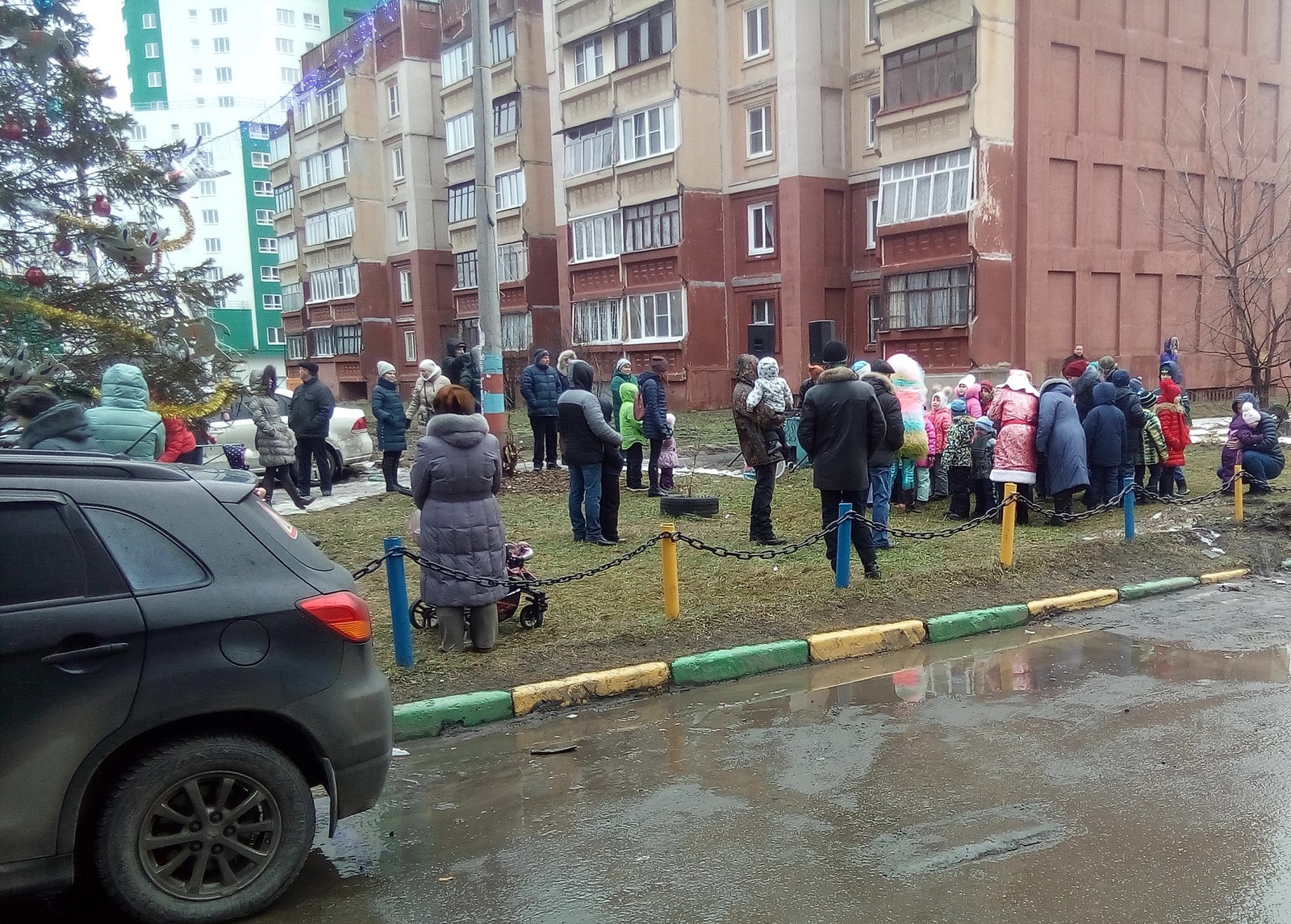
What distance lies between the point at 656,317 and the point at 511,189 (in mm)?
10576

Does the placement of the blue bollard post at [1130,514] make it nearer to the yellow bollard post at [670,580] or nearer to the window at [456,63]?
the yellow bollard post at [670,580]

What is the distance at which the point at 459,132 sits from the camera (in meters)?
41.6

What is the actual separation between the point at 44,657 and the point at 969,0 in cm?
2581

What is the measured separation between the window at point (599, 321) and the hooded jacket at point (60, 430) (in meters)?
27.4

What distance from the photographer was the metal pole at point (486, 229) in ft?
43.1

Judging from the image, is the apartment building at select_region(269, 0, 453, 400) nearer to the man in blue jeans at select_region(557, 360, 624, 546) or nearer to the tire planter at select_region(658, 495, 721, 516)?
the tire planter at select_region(658, 495, 721, 516)

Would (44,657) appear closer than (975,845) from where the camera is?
Yes

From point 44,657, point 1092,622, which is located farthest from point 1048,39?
point 44,657

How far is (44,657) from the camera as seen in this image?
3.35 m

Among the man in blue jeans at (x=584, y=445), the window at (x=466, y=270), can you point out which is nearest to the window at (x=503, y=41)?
the window at (x=466, y=270)

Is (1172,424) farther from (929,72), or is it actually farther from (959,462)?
(929,72)

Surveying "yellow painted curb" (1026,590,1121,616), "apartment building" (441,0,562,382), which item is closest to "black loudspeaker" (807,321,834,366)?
"yellow painted curb" (1026,590,1121,616)

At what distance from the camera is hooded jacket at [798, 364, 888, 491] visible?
8.42 metres

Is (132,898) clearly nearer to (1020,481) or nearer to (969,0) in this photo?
Result: (1020,481)
